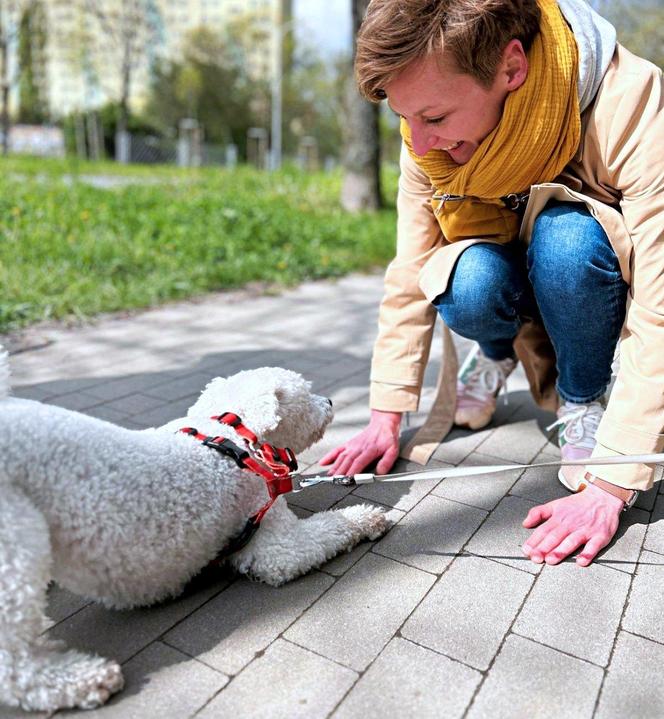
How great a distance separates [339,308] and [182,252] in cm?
173

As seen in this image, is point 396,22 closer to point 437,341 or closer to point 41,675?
point 41,675

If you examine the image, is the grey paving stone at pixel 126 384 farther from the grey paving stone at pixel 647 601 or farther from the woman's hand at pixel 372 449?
the grey paving stone at pixel 647 601

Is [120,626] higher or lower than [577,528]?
lower

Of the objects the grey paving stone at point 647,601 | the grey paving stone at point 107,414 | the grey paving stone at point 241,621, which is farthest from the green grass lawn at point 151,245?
the grey paving stone at point 647,601

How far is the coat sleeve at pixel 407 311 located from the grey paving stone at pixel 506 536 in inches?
19.5

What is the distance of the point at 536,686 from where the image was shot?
1482mm

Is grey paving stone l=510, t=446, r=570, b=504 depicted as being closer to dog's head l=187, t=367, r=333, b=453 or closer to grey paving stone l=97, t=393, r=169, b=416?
dog's head l=187, t=367, r=333, b=453

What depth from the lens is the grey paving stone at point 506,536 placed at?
6.43ft

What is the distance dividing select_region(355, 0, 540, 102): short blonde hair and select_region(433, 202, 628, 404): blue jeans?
608mm

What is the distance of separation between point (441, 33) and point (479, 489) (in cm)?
145

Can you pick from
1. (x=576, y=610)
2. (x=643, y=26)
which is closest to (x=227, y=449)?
(x=576, y=610)

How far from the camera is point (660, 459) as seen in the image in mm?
1866

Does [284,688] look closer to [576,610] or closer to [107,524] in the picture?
[107,524]

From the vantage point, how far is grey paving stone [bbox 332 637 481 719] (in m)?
1.41
